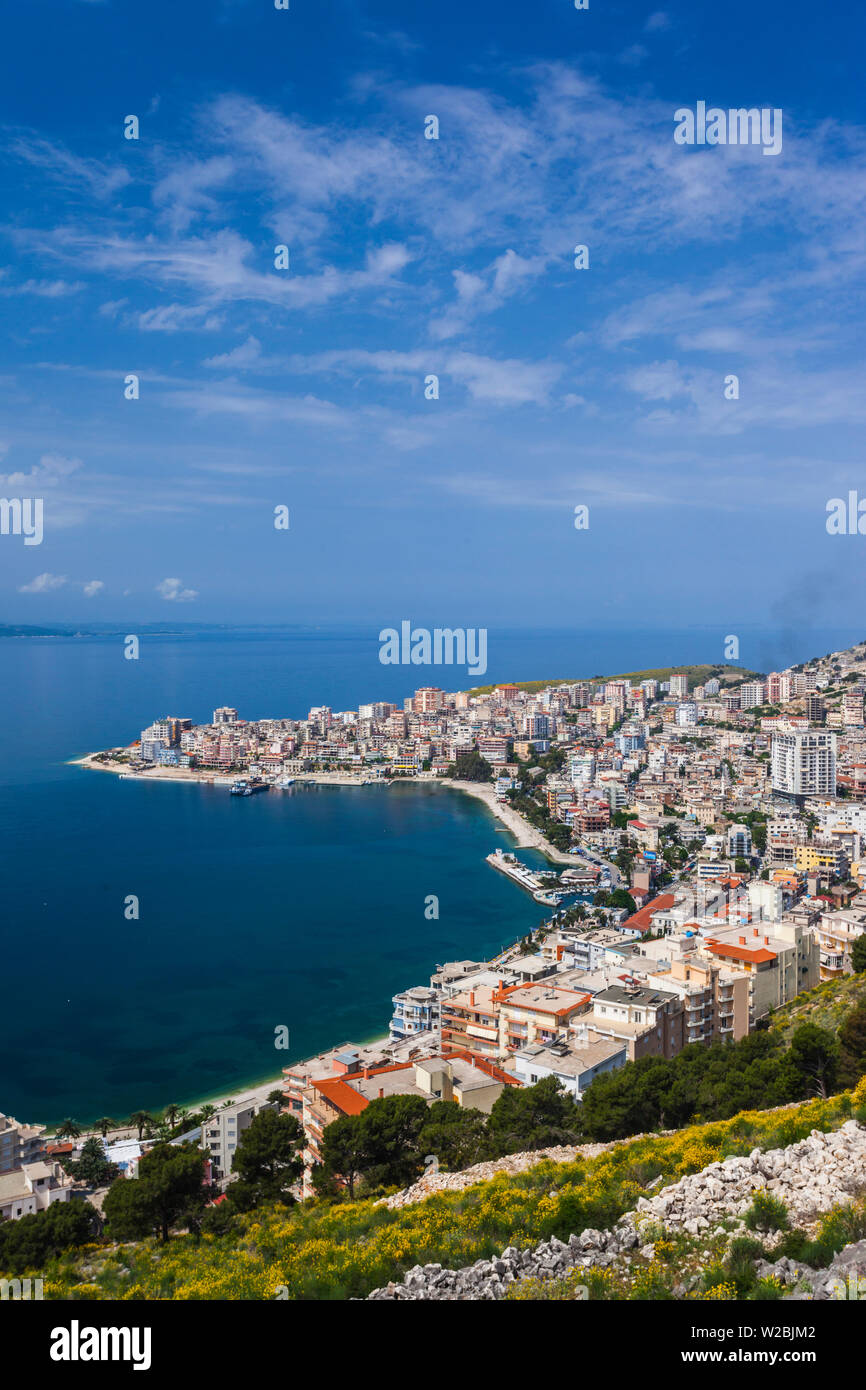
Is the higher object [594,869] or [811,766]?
[811,766]

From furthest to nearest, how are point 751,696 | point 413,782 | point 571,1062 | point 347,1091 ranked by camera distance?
point 751,696 → point 413,782 → point 571,1062 → point 347,1091

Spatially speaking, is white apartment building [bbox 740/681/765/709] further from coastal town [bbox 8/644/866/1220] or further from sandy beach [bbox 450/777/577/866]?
sandy beach [bbox 450/777/577/866]

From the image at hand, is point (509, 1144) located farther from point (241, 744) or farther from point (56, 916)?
point (241, 744)

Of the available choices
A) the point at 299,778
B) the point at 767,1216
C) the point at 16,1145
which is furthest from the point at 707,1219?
the point at 299,778

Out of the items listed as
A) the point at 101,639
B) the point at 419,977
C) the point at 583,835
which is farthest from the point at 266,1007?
the point at 101,639

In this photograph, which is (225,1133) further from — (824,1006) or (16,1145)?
(824,1006)

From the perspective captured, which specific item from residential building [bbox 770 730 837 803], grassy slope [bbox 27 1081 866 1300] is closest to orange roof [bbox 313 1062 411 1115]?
grassy slope [bbox 27 1081 866 1300]

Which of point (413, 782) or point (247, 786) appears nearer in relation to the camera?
point (247, 786)
